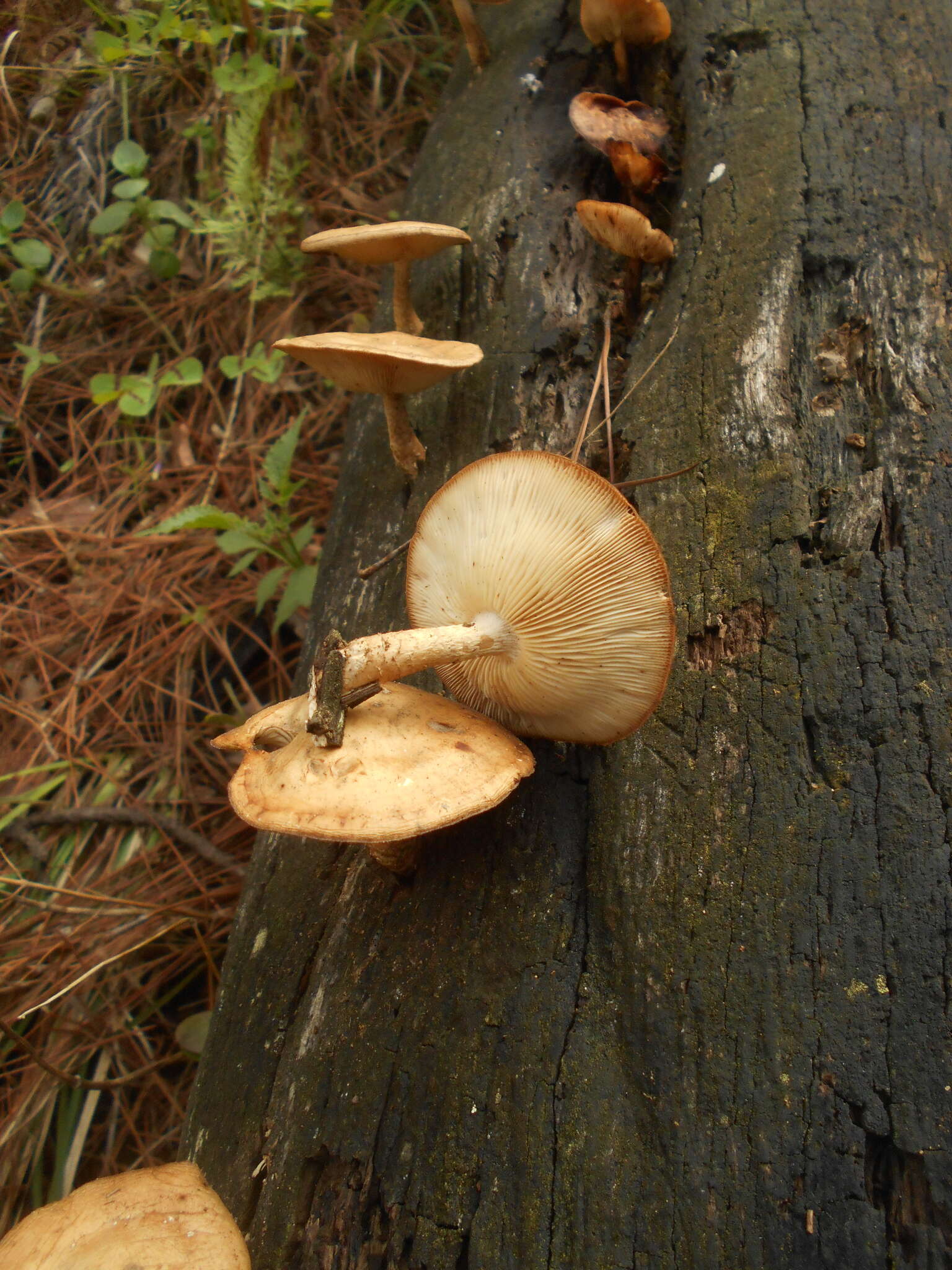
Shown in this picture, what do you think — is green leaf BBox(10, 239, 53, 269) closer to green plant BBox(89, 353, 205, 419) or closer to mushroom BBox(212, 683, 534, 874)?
green plant BBox(89, 353, 205, 419)

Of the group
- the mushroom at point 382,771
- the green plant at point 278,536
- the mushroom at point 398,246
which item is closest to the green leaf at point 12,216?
the green plant at point 278,536

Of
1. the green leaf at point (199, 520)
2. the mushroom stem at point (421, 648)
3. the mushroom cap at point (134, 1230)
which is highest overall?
the mushroom stem at point (421, 648)

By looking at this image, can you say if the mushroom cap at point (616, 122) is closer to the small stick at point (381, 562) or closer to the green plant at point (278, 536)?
the green plant at point (278, 536)

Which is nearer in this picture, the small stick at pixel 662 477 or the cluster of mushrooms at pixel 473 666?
the cluster of mushrooms at pixel 473 666

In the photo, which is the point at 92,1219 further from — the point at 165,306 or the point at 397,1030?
the point at 165,306

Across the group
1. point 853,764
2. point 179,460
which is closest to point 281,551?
point 179,460

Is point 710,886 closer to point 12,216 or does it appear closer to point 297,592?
point 297,592
